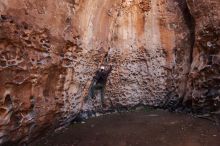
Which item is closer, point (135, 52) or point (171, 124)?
point (171, 124)

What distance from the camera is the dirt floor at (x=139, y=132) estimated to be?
458 centimetres

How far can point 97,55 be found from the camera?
5508 mm

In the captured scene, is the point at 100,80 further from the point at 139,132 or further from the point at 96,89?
the point at 139,132

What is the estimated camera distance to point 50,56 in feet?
14.6

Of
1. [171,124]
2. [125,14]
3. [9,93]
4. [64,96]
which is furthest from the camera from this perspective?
[125,14]

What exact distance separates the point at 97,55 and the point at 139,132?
1.54 metres

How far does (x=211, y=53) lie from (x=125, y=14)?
1.76 m

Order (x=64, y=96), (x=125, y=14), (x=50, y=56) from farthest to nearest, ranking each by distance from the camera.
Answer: (x=125, y=14)
(x=64, y=96)
(x=50, y=56)

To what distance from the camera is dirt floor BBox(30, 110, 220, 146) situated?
180 inches

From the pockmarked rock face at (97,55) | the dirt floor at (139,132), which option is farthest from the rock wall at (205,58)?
the dirt floor at (139,132)

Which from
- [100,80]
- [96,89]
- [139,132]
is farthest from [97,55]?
[139,132]

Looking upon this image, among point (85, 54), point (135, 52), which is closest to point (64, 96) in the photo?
point (85, 54)

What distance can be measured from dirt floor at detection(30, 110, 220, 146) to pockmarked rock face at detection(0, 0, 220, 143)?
0.32 metres

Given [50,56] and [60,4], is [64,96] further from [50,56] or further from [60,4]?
[60,4]
